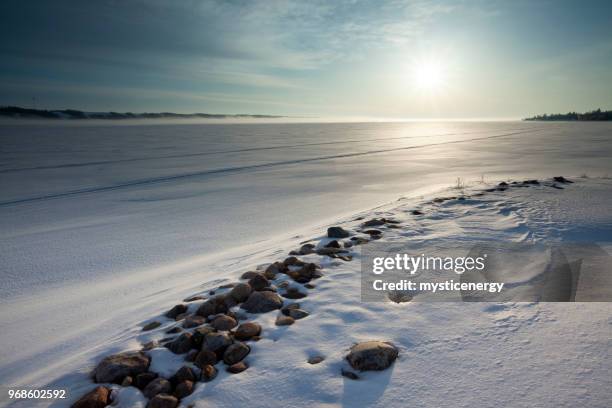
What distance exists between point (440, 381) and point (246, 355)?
119cm

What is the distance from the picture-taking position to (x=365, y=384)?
1891 mm

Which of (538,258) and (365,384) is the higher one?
(538,258)

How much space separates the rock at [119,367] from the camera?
2080 mm

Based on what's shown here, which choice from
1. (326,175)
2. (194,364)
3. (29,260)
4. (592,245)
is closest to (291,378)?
(194,364)

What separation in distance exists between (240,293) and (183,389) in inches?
42.1

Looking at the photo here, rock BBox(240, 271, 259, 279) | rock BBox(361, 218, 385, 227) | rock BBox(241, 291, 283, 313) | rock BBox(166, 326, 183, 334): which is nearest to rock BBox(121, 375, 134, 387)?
rock BBox(166, 326, 183, 334)

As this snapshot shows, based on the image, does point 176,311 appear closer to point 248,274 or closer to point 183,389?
point 248,274

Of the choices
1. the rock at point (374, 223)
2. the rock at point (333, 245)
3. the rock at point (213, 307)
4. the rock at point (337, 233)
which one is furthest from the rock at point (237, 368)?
the rock at point (374, 223)

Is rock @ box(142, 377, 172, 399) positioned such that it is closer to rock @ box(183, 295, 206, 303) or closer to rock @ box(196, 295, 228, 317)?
rock @ box(196, 295, 228, 317)

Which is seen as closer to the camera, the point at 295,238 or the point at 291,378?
the point at 291,378

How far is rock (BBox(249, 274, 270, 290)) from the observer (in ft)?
10.2

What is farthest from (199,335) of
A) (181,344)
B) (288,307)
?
(288,307)

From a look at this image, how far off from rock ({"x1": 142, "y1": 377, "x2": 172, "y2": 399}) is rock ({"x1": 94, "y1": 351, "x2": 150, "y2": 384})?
194 millimetres

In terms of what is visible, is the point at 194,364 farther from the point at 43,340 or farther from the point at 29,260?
the point at 29,260
